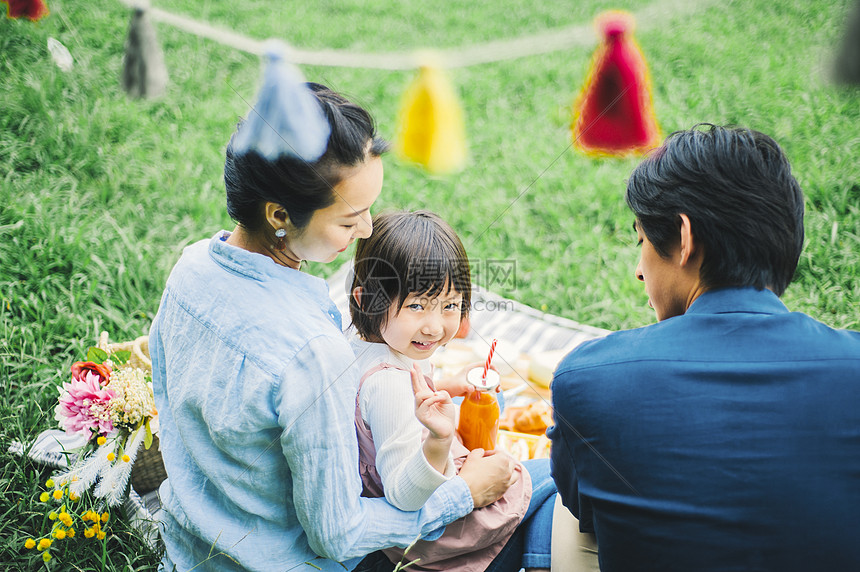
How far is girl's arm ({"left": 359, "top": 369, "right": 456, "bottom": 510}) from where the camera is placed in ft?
5.01

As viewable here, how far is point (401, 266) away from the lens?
192 cm

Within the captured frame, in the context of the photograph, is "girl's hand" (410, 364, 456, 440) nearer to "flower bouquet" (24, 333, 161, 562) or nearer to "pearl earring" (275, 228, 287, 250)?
"pearl earring" (275, 228, 287, 250)

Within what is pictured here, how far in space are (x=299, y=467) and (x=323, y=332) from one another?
0.95 feet

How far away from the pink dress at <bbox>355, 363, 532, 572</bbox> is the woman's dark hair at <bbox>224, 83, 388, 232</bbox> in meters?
0.53

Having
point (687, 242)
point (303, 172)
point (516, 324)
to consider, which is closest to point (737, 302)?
point (687, 242)

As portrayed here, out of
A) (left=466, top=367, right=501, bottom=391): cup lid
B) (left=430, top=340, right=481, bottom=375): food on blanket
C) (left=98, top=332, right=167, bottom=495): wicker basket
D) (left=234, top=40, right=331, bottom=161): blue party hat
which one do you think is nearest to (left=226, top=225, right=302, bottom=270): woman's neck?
(left=234, top=40, right=331, bottom=161): blue party hat

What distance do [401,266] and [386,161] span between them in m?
3.09

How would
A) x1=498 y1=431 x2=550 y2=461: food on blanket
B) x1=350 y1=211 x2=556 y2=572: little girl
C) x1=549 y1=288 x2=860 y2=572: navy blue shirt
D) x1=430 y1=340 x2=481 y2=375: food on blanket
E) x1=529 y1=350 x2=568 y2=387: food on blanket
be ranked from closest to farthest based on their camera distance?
x1=549 y1=288 x2=860 y2=572: navy blue shirt → x1=350 y1=211 x2=556 y2=572: little girl → x1=498 y1=431 x2=550 y2=461: food on blanket → x1=529 y1=350 x2=568 y2=387: food on blanket → x1=430 y1=340 x2=481 y2=375: food on blanket

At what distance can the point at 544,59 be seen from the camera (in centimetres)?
625

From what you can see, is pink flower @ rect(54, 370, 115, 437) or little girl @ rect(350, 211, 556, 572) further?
pink flower @ rect(54, 370, 115, 437)

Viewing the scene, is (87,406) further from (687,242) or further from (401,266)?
(687,242)

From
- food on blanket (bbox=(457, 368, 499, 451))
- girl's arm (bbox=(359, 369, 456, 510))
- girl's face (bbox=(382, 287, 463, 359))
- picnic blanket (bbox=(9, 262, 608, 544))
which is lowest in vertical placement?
picnic blanket (bbox=(9, 262, 608, 544))

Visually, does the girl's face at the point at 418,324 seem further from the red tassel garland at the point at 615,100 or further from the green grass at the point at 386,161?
the green grass at the point at 386,161

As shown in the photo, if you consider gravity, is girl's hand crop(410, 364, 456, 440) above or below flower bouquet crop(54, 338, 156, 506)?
above
